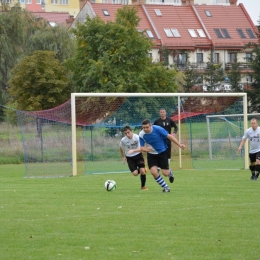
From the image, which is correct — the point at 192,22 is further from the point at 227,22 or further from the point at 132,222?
the point at 132,222

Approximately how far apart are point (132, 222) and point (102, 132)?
1520 cm

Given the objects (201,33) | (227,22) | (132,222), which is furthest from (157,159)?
(227,22)

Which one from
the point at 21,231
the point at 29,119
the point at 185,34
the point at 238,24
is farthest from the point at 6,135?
the point at 238,24

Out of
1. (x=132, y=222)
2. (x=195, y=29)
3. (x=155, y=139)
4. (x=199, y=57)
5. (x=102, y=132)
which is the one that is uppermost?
(x=195, y=29)

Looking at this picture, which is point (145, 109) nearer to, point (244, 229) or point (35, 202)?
point (35, 202)

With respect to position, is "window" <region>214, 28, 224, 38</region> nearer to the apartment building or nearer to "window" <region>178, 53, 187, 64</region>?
the apartment building

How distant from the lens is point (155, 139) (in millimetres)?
16625

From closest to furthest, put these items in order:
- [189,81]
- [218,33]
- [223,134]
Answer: [223,134], [189,81], [218,33]

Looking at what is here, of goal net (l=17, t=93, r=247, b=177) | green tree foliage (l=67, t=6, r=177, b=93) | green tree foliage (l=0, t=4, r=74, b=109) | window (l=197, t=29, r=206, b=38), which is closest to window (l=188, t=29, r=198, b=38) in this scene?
window (l=197, t=29, r=206, b=38)

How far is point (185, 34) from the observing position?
259 ft

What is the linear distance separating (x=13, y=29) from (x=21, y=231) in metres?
39.4

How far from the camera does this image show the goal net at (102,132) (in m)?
25.5

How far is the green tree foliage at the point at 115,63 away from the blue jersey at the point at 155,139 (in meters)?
19.8

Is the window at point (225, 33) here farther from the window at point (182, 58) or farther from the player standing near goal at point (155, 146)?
the player standing near goal at point (155, 146)
